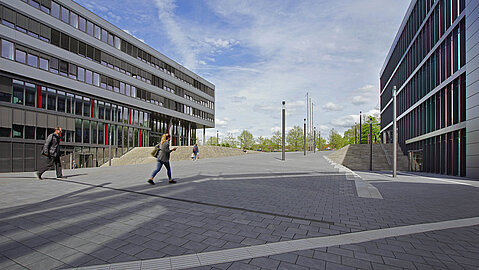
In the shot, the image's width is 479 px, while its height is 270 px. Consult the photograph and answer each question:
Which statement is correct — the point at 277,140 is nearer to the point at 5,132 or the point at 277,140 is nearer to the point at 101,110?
the point at 101,110

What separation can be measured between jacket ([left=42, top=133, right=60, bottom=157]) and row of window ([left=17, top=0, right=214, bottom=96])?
23705 mm

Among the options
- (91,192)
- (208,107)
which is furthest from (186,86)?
(91,192)

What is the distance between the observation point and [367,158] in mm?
29812

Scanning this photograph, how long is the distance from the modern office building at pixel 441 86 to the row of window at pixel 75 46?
34.8m

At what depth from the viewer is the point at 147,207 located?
5207mm

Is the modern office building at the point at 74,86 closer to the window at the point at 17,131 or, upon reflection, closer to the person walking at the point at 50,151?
the window at the point at 17,131

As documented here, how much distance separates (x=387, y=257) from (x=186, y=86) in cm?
4975

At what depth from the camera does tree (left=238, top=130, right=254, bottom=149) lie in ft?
271

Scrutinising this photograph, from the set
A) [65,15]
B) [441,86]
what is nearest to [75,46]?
[65,15]

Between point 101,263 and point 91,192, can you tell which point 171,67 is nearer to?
point 91,192

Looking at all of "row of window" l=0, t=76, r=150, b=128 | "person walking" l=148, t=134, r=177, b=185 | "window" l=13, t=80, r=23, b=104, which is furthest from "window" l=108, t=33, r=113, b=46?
"person walking" l=148, t=134, r=177, b=185

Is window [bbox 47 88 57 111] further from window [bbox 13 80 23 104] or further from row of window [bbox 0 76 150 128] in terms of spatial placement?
window [bbox 13 80 23 104]

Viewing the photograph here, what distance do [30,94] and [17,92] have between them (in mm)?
1040

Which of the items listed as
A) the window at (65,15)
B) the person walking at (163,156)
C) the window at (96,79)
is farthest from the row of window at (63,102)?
the person walking at (163,156)
